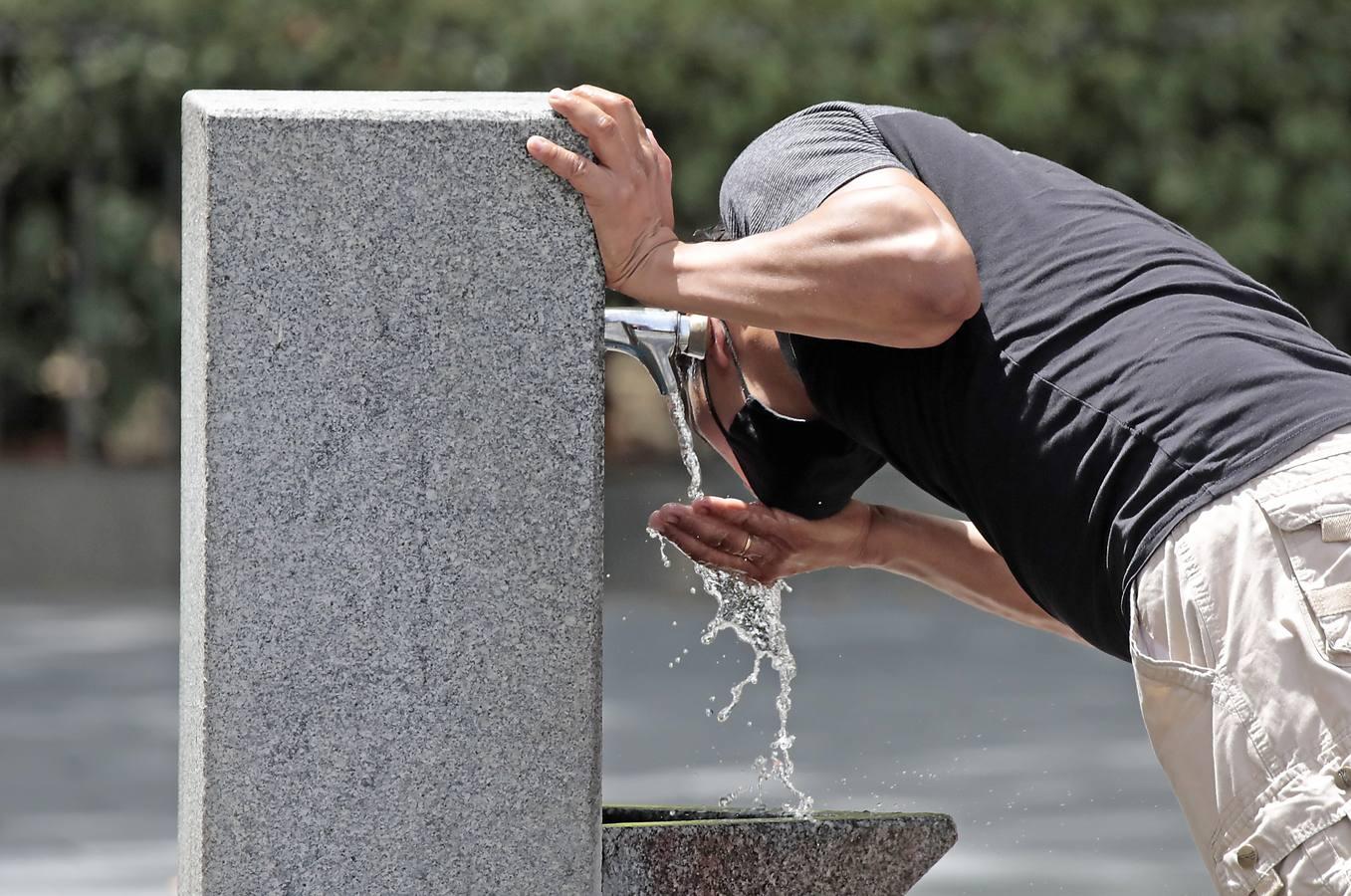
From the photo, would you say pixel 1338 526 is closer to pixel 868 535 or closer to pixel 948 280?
pixel 948 280

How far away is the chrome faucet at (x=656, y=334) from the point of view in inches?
97.3

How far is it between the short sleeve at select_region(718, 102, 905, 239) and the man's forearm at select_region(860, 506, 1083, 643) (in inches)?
24.3

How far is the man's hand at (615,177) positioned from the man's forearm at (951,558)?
28.2 inches

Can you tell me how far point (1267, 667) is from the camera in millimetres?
1926

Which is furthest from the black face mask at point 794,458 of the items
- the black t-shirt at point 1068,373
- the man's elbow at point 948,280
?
the man's elbow at point 948,280

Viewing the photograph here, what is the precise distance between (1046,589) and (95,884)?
3.06 meters

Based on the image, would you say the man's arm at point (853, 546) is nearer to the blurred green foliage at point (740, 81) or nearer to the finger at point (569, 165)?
the finger at point (569, 165)

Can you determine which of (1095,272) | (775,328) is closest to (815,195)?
(775,328)

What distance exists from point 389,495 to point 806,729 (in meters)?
3.86

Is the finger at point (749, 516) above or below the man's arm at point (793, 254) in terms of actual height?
below

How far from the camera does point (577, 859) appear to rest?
2.24 metres

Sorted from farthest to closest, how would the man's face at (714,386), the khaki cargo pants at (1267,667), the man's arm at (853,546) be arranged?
the man's arm at (853,546) → the man's face at (714,386) → the khaki cargo pants at (1267,667)

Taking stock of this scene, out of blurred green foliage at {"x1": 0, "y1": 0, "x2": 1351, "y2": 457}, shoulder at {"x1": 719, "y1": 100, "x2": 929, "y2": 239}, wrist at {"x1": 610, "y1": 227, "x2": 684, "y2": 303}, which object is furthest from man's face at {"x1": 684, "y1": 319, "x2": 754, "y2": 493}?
blurred green foliage at {"x1": 0, "y1": 0, "x2": 1351, "y2": 457}

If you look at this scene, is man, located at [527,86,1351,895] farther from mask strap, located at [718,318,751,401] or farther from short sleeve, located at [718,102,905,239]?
mask strap, located at [718,318,751,401]
